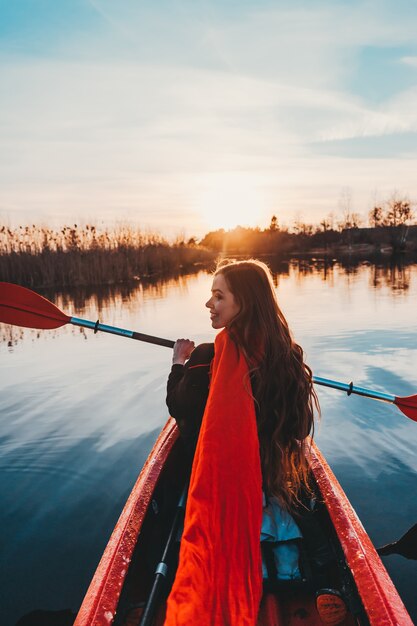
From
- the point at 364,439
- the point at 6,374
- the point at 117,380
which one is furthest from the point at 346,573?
the point at 6,374

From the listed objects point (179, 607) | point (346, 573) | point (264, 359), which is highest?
point (264, 359)

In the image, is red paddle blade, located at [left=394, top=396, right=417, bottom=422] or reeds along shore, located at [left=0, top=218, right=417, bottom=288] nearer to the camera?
red paddle blade, located at [left=394, top=396, right=417, bottom=422]

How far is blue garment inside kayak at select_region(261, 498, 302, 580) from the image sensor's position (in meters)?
1.92

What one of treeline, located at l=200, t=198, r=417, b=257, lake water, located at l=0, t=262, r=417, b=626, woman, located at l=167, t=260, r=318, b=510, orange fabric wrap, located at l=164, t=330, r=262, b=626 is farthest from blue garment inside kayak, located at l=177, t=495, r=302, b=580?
treeline, located at l=200, t=198, r=417, b=257

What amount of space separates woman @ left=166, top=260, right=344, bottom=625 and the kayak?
0.16m

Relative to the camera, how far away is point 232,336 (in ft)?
6.05

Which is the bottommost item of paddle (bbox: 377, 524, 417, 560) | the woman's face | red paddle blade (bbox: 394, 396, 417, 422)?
paddle (bbox: 377, 524, 417, 560)

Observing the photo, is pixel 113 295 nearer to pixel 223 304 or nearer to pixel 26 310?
pixel 26 310

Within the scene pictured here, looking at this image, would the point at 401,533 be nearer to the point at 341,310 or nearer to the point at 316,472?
the point at 316,472

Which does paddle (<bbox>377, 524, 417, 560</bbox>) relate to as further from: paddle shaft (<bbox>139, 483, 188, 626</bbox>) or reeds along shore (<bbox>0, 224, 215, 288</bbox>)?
reeds along shore (<bbox>0, 224, 215, 288</bbox>)

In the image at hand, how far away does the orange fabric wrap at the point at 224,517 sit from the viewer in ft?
4.83

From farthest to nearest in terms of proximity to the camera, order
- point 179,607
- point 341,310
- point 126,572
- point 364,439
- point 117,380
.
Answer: point 341,310 < point 117,380 < point 364,439 < point 126,572 < point 179,607

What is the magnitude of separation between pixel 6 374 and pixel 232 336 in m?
6.34

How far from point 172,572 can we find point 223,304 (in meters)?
1.17
